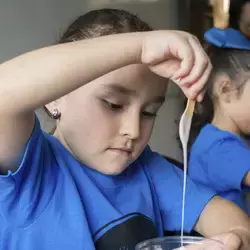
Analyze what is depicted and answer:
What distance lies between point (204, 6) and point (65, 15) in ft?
1.31

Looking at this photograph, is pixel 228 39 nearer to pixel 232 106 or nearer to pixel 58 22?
pixel 232 106

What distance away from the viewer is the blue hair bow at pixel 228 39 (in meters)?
0.97

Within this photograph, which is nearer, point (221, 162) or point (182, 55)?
point (182, 55)

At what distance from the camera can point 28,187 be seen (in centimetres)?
51

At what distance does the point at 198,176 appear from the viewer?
3.02ft

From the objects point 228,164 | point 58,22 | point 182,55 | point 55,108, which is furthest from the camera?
Answer: point 58,22

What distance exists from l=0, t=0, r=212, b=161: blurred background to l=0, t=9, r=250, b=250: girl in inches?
14.4

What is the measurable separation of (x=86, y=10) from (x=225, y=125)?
43cm

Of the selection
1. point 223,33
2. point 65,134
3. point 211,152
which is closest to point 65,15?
point 223,33

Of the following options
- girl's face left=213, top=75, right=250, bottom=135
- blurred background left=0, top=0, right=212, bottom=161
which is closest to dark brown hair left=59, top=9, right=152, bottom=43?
blurred background left=0, top=0, right=212, bottom=161

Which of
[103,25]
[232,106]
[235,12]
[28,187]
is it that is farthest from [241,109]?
[28,187]

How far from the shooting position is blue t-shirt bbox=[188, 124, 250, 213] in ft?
2.86

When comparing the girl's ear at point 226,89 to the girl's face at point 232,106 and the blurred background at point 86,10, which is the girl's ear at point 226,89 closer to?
the girl's face at point 232,106

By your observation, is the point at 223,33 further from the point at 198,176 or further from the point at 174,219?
the point at 174,219
